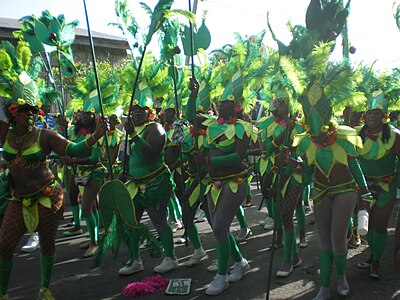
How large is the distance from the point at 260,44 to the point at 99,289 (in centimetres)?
327

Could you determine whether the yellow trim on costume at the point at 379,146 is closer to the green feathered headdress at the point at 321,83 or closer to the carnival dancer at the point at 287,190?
the carnival dancer at the point at 287,190

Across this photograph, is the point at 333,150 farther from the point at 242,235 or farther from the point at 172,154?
the point at 172,154

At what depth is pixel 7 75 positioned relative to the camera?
165 inches

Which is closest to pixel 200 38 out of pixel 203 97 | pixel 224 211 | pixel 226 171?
pixel 203 97

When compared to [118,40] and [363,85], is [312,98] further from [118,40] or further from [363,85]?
[118,40]

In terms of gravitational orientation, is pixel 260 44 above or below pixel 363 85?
above

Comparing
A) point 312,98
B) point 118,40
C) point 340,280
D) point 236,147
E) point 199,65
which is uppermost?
point 118,40

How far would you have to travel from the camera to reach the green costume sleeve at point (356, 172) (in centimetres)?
361

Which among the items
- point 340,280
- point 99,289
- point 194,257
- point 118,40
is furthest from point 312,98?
point 118,40

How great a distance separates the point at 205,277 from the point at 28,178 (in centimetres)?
218

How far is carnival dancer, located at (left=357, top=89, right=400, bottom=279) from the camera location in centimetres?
416

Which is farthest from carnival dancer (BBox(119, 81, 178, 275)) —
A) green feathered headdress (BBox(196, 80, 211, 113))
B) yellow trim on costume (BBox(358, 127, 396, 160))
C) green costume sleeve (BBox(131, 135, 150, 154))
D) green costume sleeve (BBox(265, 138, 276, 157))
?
yellow trim on costume (BBox(358, 127, 396, 160))

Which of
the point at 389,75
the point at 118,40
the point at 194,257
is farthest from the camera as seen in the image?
the point at 118,40

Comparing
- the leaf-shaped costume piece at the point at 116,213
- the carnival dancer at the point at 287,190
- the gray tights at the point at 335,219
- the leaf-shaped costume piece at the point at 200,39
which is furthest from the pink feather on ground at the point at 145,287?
the leaf-shaped costume piece at the point at 200,39
